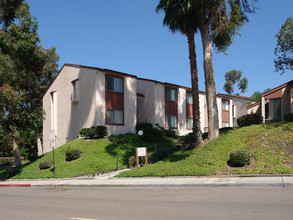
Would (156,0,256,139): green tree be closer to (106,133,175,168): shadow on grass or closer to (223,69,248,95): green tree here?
(106,133,175,168): shadow on grass

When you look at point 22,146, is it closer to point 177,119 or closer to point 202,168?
point 177,119

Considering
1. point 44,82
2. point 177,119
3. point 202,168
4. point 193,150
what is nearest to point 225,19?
point 193,150

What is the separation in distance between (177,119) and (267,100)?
9896 mm

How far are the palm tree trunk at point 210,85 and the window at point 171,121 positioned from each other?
1312cm

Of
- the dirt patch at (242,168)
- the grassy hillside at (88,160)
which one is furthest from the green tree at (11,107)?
the dirt patch at (242,168)

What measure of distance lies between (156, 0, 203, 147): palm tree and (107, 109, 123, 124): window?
1077 cm

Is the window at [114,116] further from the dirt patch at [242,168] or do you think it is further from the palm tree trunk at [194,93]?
the dirt patch at [242,168]

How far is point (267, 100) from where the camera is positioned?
29438 millimetres

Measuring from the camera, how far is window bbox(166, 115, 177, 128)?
32156mm

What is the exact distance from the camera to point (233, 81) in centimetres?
7600

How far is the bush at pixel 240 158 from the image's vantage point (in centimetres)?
1454

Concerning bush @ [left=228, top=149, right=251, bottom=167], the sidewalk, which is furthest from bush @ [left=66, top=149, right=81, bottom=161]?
bush @ [left=228, top=149, right=251, bottom=167]

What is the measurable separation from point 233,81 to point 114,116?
183 ft

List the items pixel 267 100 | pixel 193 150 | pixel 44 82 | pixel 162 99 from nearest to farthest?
pixel 193 150 < pixel 267 100 < pixel 162 99 < pixel 44 82
